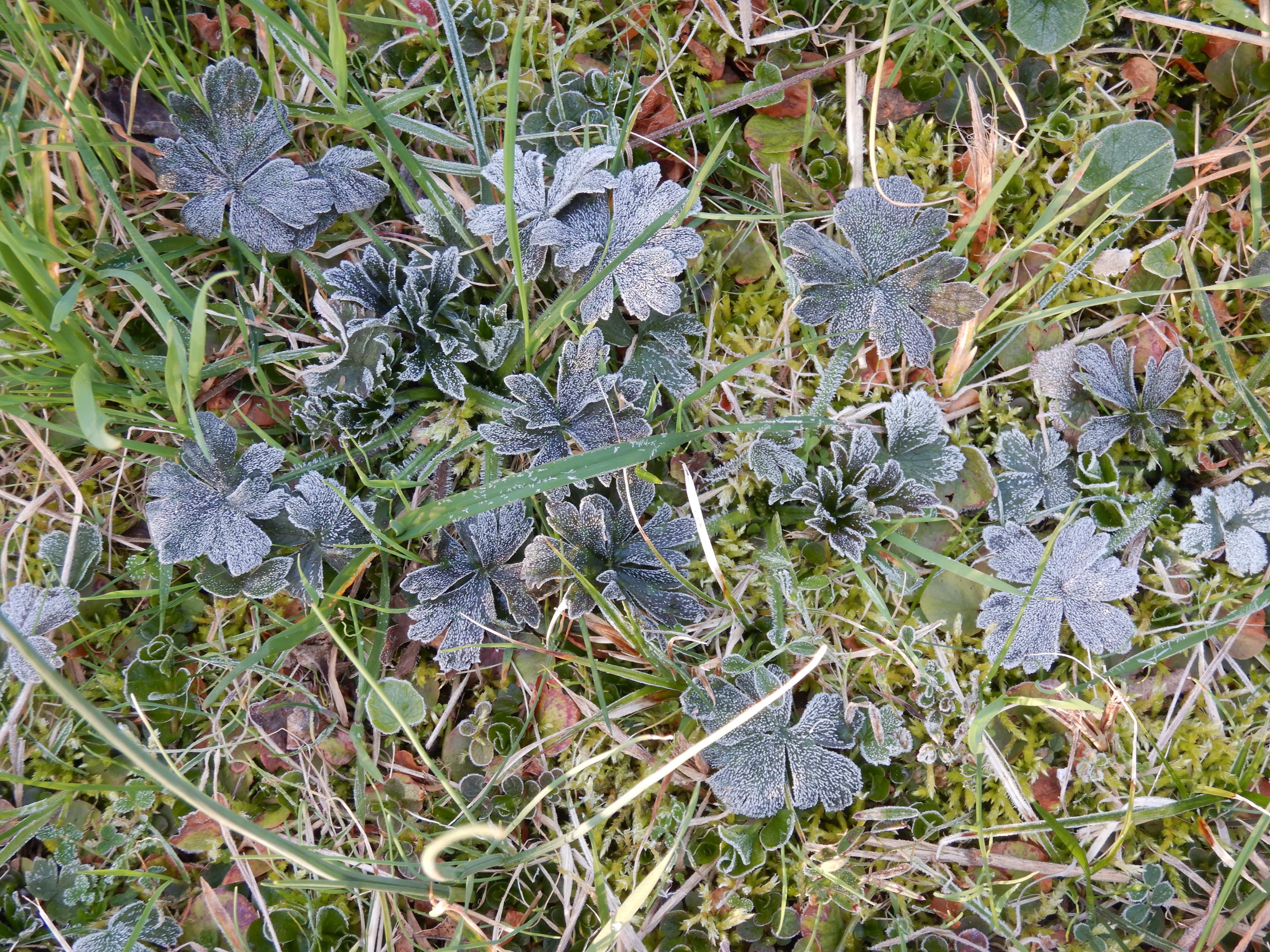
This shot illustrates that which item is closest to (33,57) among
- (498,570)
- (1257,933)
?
(498,570)

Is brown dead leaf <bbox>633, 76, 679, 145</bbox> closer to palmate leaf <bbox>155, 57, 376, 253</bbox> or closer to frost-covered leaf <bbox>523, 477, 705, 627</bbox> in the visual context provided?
palmate leaf <bbox>155, 57, 376, 253</bbox>

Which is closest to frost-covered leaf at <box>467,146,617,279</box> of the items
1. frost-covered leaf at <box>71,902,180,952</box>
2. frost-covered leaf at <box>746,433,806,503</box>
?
frost-covered leaf at <box>746,433,806,503</box>

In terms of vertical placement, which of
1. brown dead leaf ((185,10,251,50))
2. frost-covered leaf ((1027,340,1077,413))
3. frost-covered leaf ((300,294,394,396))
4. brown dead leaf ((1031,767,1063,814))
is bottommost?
brown dead leaf ((1031,767,1063,814))

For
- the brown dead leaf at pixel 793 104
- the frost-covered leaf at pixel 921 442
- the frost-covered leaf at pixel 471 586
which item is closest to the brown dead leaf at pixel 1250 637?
the frost-covered leaf at pixel 921 442

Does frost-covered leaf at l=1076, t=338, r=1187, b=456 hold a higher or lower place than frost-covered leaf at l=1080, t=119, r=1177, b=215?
lower

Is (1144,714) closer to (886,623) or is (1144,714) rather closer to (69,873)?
(886,623)

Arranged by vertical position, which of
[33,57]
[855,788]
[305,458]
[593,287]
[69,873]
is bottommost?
[69,873]
